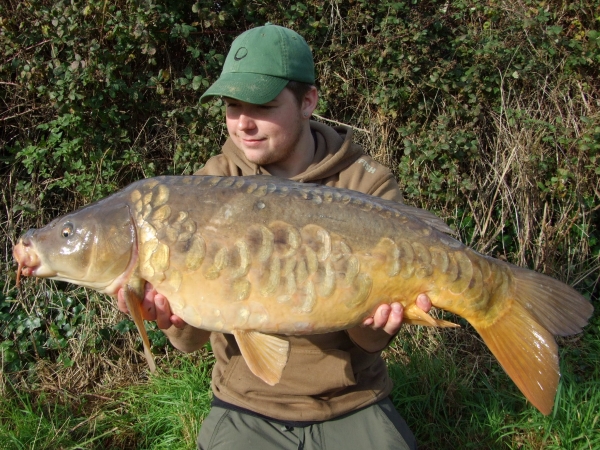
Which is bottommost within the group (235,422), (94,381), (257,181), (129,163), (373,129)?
(94,381)

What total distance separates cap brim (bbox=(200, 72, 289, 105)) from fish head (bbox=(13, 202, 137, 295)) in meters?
0.49

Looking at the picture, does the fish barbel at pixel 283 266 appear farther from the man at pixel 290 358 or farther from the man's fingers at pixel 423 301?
the man at pixel 290 358

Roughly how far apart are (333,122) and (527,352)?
7.16 ft

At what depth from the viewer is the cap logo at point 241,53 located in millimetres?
1764

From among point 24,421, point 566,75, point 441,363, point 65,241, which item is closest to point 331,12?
point 566,75

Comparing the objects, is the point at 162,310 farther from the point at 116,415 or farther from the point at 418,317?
the point at 116,415

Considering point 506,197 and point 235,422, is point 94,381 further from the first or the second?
point 506,197

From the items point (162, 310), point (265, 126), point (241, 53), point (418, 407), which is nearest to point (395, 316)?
point (162, 310)

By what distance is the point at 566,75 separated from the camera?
3.33m

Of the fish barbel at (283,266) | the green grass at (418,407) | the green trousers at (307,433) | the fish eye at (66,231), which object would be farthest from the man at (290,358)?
the green grass at (418,407)

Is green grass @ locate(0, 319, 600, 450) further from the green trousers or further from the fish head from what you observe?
the fish head

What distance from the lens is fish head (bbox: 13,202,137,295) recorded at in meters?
1.41

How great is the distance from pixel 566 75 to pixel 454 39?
721mm

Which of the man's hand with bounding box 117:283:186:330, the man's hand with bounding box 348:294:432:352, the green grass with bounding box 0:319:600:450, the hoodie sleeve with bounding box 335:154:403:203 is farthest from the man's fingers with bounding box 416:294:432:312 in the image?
the green grass with bounding box 0:319:600:450
